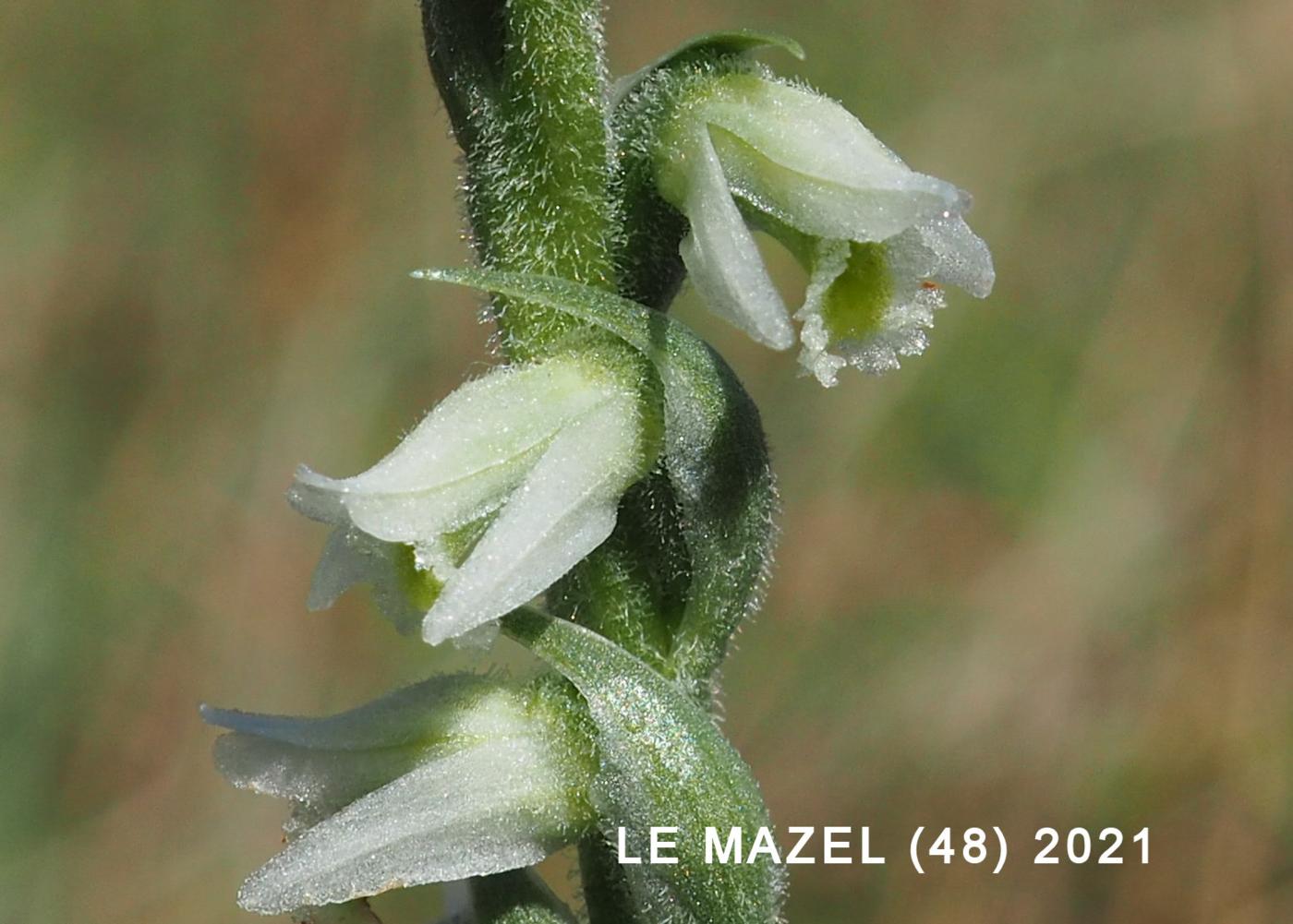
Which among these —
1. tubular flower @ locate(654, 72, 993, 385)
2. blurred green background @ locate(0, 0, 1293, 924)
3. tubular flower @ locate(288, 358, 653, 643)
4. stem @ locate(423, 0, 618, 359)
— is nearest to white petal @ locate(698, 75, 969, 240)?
tubular flower @ locate(654, 72, 993, 385)

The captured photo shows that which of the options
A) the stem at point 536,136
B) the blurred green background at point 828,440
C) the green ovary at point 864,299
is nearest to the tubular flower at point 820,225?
the green ovary at point 864,299

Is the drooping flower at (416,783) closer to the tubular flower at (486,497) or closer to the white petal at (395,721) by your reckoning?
the white petal at (395,721)

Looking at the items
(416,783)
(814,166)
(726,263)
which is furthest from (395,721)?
(814,166)

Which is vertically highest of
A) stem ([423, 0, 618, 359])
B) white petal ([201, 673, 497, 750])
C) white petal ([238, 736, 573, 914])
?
stem ([423, 0, 618, 359])

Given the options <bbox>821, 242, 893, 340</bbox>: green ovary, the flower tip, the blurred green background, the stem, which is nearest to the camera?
the flower tip

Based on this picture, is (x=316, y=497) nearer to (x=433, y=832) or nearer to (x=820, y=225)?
(x=433, y=832)

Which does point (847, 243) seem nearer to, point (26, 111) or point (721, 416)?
point (721, 416)

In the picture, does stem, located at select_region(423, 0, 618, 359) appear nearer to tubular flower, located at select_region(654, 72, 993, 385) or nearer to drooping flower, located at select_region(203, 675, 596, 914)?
tubular flower, located at select_region(654, 72, 993, 385)
